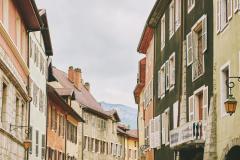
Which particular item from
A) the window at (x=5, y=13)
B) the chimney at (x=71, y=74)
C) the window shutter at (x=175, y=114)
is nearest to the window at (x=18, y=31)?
the window at (x=5, y=13)

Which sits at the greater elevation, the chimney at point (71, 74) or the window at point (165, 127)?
Answer: the chimney at point (71, 74)

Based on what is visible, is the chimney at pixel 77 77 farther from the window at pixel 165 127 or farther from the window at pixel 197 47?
the window at pixel 197 47

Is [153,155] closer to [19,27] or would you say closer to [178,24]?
[178,24]

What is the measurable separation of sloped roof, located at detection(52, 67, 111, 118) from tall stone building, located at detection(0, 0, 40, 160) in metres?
40.2

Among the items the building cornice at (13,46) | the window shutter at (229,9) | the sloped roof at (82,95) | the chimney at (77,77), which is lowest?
the building cornice at (13,46)

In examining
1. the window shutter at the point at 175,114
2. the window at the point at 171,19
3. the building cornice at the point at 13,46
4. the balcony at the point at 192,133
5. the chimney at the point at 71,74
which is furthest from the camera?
the chimney at the point at 71,74

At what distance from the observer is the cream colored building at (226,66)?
70.8 ft

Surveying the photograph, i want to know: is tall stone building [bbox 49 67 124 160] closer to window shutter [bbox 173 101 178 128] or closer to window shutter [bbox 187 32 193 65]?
window shutter [bbox 173 101 178 128]

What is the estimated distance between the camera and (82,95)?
82.0 metres

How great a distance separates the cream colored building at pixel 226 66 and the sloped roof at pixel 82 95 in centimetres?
4960

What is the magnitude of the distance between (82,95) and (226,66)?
5967 centimetres

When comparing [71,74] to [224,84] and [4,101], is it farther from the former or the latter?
[224,84]

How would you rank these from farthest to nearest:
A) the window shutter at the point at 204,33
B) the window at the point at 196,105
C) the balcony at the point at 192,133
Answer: the window at the point at 196,105 → the window shutter at the point at 204,33 → the balcony at the point at 192,133

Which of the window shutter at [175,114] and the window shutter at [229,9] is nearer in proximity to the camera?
the window shutter at [229,9]
